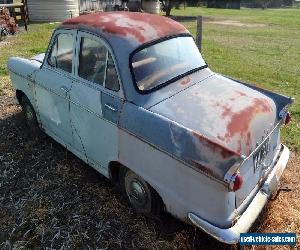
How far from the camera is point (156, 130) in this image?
354 cm

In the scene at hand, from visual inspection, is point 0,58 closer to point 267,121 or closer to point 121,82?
point 121,82

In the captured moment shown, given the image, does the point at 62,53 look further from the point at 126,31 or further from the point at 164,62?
the point at 164,62

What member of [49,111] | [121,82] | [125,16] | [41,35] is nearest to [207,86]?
[121,82]

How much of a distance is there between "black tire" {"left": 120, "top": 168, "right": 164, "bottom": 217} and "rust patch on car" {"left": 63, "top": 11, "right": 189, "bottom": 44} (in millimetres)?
1602

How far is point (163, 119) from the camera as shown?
354cm

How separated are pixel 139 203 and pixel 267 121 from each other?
175 cm

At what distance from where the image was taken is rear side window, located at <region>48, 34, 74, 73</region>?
187 inches

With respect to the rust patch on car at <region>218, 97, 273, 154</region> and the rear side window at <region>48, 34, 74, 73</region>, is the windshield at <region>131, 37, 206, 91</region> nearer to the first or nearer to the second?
the rust patch on car at <region>218, 97, 273, 154</region>

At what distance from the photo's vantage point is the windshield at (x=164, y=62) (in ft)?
13.2

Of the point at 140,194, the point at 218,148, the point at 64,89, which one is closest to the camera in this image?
the point at 218,148

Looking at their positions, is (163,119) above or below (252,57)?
above

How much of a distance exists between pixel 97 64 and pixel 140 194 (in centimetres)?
166

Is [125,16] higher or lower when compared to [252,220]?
higher

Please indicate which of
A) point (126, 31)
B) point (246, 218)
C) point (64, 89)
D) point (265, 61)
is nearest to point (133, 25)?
point (126, 31)
